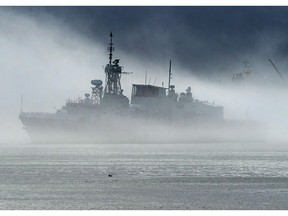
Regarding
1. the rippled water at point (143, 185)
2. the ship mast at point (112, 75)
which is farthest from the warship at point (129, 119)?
the rippled water at point (143, 185)

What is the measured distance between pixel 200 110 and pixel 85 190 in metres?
97.7

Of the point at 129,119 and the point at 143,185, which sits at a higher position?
the point at 129,119

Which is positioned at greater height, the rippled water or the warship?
the warship

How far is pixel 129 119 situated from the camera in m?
141

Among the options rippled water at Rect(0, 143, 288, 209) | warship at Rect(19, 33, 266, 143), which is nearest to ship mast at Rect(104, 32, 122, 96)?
warship at Rect(19, 33, 266, 143)

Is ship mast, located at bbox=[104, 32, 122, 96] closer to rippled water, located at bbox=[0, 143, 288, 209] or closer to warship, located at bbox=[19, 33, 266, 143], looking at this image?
warship, located at bbox=[19, 33, 266, 143]

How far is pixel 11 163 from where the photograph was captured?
82812 millimetres

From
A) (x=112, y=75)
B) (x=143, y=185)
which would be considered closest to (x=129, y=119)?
(x=112, y=75)

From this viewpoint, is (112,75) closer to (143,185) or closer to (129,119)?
(129,119)

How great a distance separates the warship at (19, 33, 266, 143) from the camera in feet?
457

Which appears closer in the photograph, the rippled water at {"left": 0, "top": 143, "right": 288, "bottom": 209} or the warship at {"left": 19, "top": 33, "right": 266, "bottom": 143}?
the rippled water at {"left": 0, "top": 143, "right": 288, "bottom": 209}

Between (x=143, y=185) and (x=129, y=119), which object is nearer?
(x=143, y=185)
